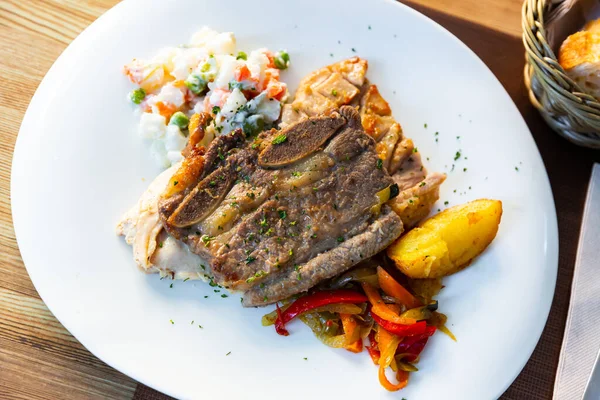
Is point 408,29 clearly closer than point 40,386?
No

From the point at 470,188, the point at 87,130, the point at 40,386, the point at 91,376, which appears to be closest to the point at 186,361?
the point at 91,376

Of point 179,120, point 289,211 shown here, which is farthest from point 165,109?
point 289,211

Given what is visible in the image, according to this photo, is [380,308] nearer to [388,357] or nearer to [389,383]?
[388,357]

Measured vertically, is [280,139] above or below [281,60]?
below

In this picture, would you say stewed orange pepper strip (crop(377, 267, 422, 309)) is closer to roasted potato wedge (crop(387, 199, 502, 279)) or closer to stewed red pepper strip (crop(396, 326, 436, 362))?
roasted potato wedge (crop(387, 199, 502, 279))

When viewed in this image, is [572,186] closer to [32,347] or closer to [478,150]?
[478,150]

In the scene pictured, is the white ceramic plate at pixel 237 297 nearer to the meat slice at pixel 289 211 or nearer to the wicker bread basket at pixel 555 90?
the wicker bread basket at pixel 555 90

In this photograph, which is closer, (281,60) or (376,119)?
(376,119)
